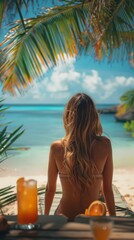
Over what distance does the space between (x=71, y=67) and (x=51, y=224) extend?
39889 mm

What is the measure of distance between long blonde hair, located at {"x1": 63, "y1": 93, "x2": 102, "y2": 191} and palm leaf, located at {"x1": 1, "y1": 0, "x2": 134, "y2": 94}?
2.10 meters

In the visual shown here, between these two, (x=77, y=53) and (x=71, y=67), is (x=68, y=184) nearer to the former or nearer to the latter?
(x=77, y=53)

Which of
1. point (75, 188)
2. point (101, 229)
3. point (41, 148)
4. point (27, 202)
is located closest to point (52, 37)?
point (75, 188)

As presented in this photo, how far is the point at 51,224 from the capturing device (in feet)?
4.14

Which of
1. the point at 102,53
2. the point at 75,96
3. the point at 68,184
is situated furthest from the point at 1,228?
the point at 102,53

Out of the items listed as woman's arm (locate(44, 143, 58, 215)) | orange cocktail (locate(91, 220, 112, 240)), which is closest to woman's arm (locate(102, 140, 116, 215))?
woman's arm (locate(44, 143, 58, 215))

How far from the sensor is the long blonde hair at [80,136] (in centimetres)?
→ 164

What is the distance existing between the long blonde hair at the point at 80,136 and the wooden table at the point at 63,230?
0.34m

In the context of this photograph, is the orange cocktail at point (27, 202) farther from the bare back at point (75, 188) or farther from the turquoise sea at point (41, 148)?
the bare back at point (75, 188)

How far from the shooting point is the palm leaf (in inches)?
150

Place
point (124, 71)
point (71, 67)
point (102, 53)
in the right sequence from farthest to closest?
point (71, 67) → point (124, 71) → point (102, 53)

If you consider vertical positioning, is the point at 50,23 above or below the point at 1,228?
above

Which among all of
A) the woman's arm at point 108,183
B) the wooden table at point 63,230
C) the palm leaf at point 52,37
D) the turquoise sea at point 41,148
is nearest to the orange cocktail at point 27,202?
the wooden table at point 63,230

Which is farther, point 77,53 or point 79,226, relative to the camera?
point 77,53
